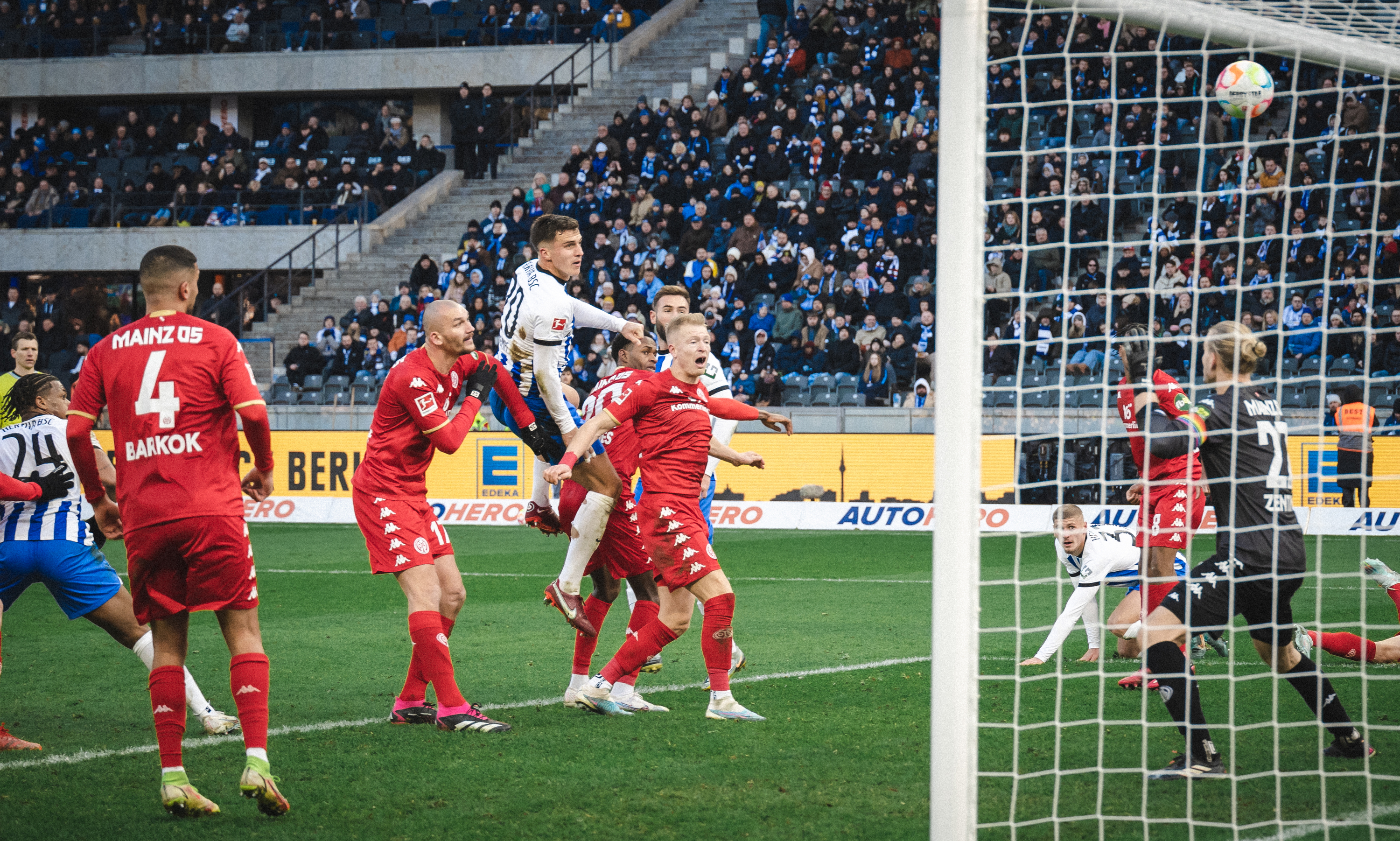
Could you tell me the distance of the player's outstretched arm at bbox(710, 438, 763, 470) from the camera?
669 centimetres

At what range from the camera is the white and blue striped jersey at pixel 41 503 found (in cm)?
636

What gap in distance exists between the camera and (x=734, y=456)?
6.91m

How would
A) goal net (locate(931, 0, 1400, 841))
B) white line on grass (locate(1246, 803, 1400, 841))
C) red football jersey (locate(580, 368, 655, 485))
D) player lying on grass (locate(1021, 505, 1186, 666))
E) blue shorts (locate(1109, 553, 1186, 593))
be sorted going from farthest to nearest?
blue shorts (locate(1109, 553, 1186, 593)), player lying on grass (locate(1021, 505, 1186, 666)), red football jersey (locate(580, 368, 655, 485)), white line on grass (locate(1246, 803, 1400, 841)), goal net (locate(931, 0, 1400, 841))

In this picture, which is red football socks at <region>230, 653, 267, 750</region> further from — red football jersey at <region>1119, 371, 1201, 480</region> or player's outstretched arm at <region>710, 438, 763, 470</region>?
red football jersey at <region>1119, 371, 1201, 480</region>

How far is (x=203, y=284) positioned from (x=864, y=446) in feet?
65.1

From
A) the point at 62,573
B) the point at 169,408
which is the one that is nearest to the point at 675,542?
the point at 169,408

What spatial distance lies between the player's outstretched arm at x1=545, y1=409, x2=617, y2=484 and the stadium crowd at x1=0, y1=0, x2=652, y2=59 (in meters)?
25.7

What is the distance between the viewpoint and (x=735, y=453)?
6938 millimetres

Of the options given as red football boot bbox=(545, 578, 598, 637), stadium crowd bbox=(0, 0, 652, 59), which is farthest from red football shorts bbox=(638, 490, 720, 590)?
stadium crowd bbox=(0, 0, 652, 59)

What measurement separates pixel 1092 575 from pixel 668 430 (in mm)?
3064

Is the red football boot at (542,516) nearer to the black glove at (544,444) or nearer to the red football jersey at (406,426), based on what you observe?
the black glove at (544,444)

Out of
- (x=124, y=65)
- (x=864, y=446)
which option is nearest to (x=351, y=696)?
(x=864, y=446)

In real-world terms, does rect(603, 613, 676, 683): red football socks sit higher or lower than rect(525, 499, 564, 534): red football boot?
lower

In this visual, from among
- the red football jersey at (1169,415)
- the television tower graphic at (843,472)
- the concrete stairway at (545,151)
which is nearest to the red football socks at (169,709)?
the red football jersey at (1169,415)
